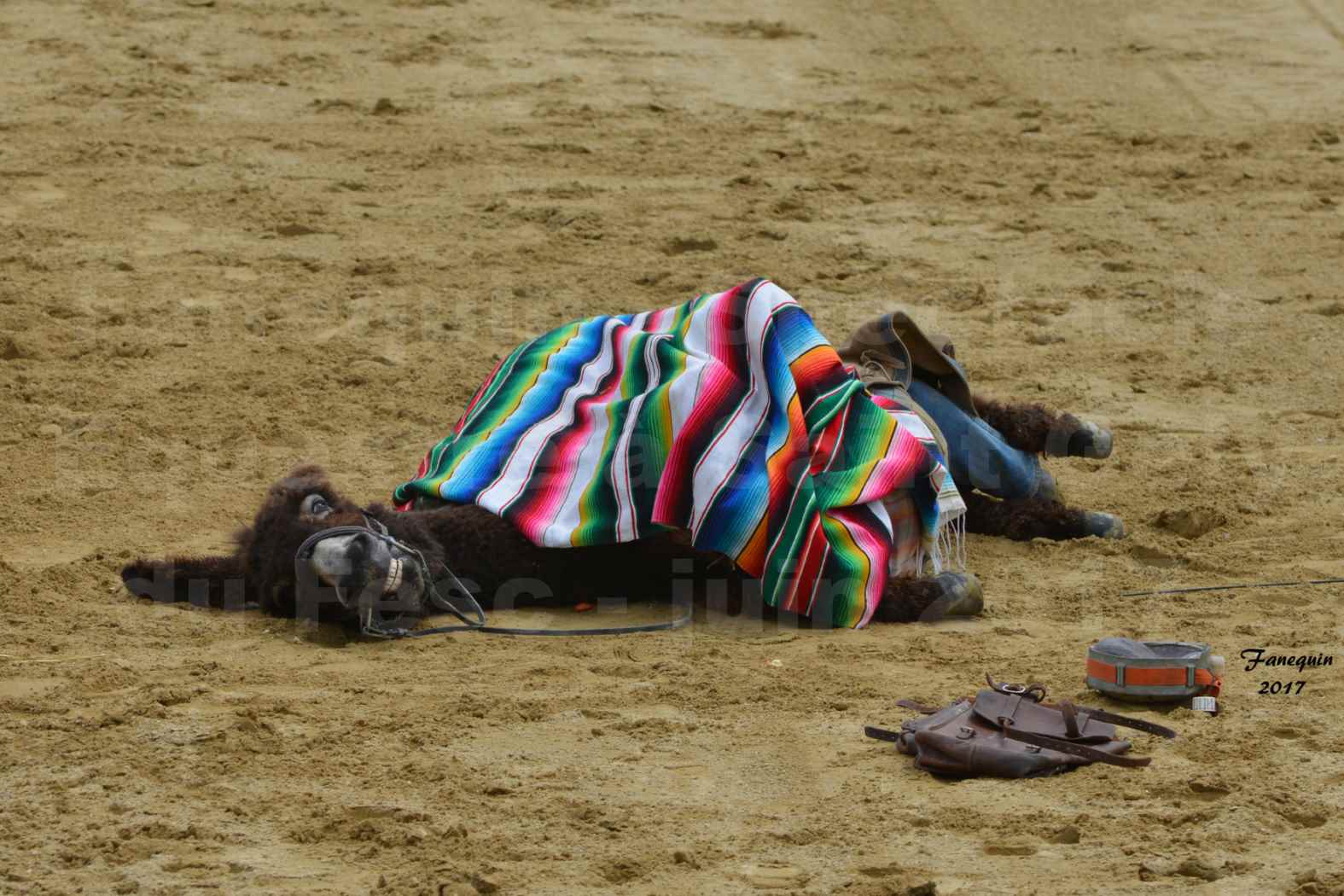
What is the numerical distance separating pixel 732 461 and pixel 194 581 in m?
1.40

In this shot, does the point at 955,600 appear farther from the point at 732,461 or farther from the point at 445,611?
the point at 445,611

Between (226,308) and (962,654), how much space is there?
12.3ft

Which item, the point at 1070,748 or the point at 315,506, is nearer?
the point at 1070,748

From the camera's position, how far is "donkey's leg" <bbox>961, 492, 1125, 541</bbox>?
5.25m

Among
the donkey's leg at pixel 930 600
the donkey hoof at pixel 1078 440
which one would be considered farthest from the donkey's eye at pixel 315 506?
the donkey hoof at pixel 1078 440

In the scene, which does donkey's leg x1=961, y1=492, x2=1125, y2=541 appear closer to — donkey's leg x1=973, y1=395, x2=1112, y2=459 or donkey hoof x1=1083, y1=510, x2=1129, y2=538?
donkey hoof x1=1083, y1=510, x2=1129, y2=538

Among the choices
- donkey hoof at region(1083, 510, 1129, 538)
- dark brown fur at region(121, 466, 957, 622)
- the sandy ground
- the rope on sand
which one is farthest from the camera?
donkey hoof at region(1083, 510, 1129, 538)

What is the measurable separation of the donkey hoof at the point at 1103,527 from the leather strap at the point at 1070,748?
1.72 m

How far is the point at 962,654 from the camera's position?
4297mm

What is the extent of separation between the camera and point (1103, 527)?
5.23 m

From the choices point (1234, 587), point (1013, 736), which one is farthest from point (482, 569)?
point (1234, 587)

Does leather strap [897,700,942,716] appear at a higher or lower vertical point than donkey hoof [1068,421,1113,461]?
lower

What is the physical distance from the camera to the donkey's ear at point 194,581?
464 cm

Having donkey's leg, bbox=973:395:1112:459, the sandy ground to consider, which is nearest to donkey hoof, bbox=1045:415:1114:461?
donkey's leg, bbox=973:395:1112:459
